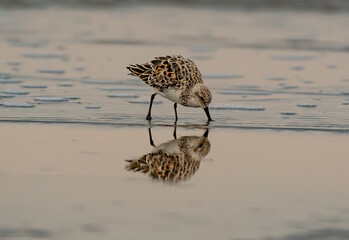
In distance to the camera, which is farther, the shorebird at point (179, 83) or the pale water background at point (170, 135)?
the shorebird at point (179, 83)

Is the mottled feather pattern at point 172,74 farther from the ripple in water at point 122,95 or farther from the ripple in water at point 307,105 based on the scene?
the ripple in water at point 307,105

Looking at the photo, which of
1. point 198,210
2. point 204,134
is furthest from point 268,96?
point 198,210

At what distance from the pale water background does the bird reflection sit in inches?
4.1

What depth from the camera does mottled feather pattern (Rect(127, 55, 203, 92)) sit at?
9.00 meters

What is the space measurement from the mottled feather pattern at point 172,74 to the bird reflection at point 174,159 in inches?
44.4

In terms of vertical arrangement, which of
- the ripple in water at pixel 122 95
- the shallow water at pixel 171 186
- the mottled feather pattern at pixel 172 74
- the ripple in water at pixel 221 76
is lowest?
the shallow water at pixel 171 186

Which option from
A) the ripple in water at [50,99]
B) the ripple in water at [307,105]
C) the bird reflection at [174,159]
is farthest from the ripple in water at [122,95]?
the bird reflection at [174,159]

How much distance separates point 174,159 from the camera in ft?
23.0

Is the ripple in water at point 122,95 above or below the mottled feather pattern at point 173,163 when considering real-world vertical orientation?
above

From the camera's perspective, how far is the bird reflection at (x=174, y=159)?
6.52 metres

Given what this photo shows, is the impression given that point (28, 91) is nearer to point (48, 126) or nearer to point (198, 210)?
point (48, 126)

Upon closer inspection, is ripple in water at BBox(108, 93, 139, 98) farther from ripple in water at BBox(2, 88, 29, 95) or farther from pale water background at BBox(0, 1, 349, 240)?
ripple in water at BBox(2, 88, 29, 95)
